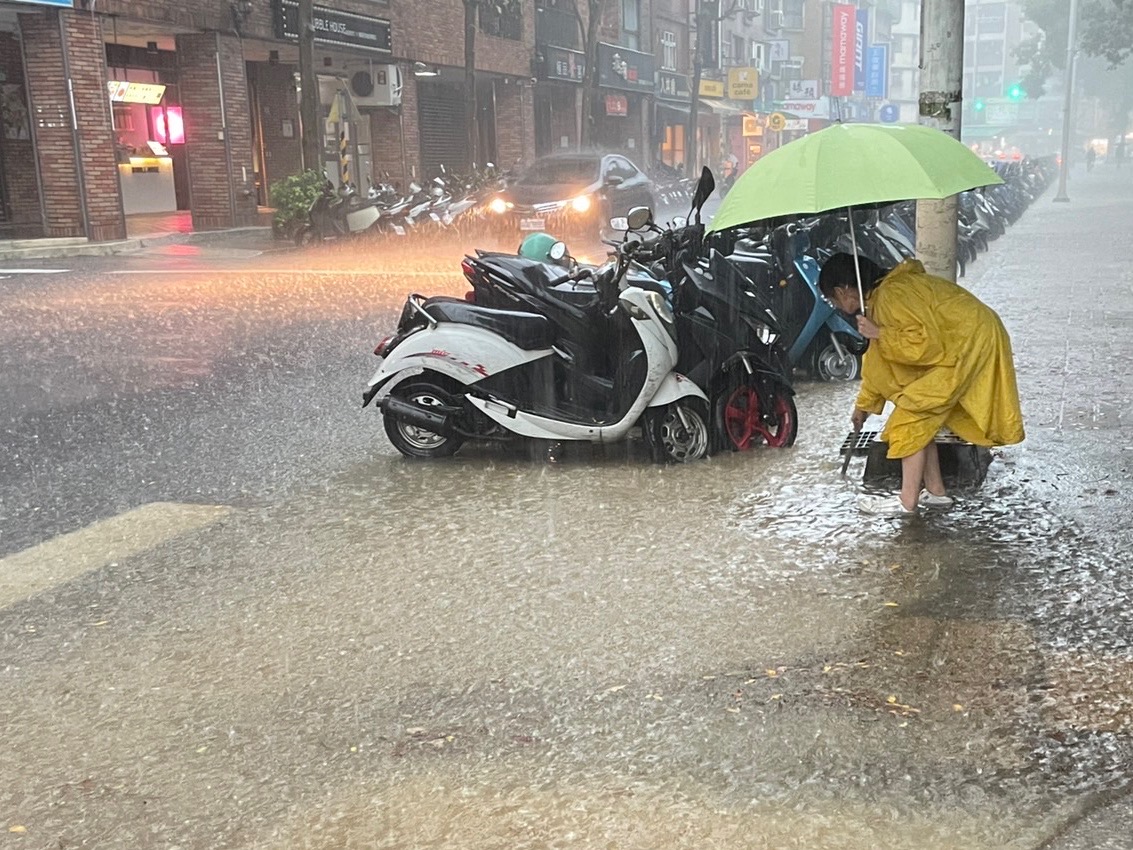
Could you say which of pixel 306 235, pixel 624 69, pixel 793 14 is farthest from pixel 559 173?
pixel 793 14

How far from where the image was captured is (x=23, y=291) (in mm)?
14234

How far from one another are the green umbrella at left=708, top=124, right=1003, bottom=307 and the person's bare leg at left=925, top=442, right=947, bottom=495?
3.95 feet

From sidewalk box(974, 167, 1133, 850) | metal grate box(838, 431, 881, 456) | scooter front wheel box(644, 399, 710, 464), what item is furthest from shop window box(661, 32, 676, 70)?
scooter front wheel box(644, 399, 710, 464)

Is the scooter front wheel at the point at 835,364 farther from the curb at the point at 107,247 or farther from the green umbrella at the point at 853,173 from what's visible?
the curb at the point at 107,247

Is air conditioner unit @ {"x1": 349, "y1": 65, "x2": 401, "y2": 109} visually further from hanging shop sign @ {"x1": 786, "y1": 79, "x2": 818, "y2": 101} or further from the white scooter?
hanging shop sign @ {"x1": 786, "y1": 79, "x2": 818, "y2": 101}

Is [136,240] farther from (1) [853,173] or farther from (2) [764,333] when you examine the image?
(1) [853,173]

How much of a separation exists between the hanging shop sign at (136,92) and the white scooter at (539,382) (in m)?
20.7

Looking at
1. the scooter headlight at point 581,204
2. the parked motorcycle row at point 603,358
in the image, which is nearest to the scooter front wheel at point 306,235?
the scooter headlight at point 581,204

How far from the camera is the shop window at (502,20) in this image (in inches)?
1297

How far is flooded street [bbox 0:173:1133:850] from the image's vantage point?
304 centimetres

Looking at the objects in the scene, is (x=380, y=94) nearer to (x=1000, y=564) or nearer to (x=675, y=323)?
(x=675, y=323)

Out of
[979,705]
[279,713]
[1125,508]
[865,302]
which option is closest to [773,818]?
[979,705]

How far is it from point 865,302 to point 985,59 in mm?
138593

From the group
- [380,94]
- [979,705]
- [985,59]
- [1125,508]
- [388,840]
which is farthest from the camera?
[985,59]
